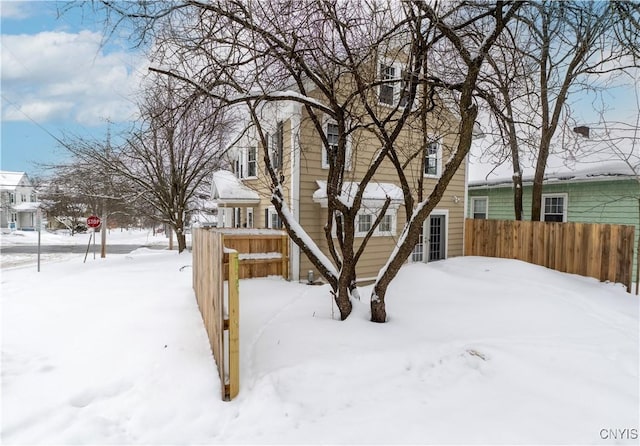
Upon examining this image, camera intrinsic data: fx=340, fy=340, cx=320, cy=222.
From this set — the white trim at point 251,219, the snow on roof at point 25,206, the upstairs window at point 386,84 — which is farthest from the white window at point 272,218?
the snow on roof at point 25,206

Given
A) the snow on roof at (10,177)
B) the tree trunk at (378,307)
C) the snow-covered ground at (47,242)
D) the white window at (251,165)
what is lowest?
the snow-covered ground at (47,242)

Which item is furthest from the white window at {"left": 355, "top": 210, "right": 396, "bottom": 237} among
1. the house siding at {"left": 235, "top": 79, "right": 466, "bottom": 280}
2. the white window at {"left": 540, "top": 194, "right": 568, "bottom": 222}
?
the white window at {"left": 540, "top": 194, "right": 568, "bottom": 222}

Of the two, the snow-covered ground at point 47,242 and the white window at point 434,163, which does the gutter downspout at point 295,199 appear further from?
the snow-covered ground at point 47,242

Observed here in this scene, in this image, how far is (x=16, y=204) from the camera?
4278cm

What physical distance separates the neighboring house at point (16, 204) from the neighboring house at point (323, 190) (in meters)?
40.3

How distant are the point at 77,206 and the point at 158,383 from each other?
37.4 m

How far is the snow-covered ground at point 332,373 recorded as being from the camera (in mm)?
2406

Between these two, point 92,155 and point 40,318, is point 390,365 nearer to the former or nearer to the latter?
point 40,318

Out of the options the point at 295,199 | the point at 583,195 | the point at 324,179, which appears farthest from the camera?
the point at 583,195

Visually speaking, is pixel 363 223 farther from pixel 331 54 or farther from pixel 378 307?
pixel 331 54

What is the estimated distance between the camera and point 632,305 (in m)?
5.89

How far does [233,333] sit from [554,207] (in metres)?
12.9

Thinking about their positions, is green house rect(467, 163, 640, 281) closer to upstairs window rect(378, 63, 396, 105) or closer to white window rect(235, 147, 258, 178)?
upstairs window rect(378, 63, 396, 105)

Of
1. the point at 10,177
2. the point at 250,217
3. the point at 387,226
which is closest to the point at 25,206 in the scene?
the point at 10,177
